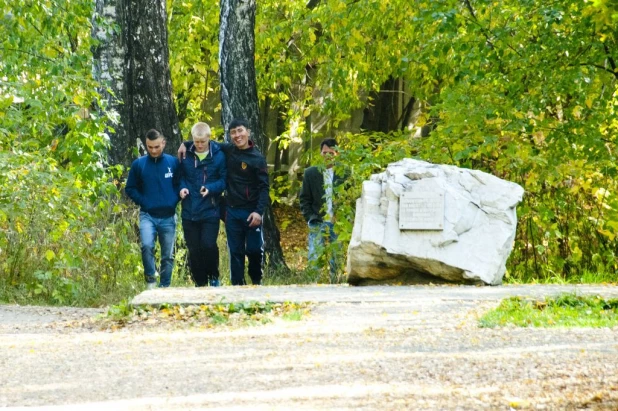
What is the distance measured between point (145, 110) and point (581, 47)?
19.6 feet

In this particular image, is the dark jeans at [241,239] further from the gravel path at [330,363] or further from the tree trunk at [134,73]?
the tree trunk at [134,73]

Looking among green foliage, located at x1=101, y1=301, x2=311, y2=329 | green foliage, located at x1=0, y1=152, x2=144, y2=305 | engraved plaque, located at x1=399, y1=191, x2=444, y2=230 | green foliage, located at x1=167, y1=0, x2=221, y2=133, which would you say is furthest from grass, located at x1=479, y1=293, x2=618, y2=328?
green foliage, located at x1=167, y1=0, x2=221, y2=133

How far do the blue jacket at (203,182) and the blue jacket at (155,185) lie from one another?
133mm

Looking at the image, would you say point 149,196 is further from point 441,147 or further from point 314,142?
point 314,142

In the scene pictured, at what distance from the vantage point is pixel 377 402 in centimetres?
609

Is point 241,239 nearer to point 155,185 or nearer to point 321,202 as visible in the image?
point 155,185

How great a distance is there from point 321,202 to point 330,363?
7.61 meters

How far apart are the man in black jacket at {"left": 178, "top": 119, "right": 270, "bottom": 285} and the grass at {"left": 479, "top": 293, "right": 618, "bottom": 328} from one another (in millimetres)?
3370

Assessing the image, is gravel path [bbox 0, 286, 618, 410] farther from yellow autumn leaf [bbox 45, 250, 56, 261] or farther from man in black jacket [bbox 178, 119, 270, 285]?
yellow autumn leaf [bbox 45, 250, 56, 261]

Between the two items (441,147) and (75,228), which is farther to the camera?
(441,147)

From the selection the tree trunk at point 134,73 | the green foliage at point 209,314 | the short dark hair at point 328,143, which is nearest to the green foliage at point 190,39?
the tree trunk at point 134,73

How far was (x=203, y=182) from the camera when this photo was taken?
12.6m

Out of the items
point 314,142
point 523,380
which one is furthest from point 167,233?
point 314,142

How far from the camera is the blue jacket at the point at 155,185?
12.8m
